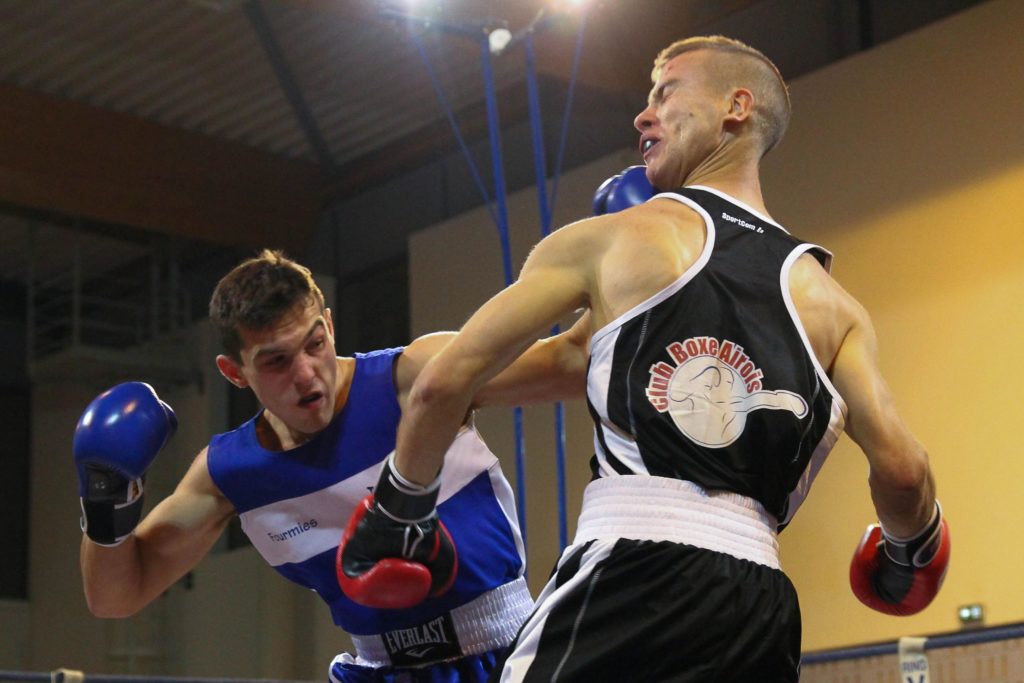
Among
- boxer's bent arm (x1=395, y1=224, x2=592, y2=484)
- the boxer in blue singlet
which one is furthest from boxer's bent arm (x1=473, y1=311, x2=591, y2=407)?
boxer's bent arm (x1=395, y1=224, x2=592, y2=484)

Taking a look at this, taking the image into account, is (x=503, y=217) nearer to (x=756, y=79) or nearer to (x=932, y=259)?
(x=932, y=259)

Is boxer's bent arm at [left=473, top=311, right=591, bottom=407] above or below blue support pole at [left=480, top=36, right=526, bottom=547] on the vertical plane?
below

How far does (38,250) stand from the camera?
1008 cm

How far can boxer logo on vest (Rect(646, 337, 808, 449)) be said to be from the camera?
160 centimetres

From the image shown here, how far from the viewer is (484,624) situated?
230 cm

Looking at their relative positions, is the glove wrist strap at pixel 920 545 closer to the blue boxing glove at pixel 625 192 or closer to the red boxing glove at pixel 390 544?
the red boxing glove at pixel 390 544

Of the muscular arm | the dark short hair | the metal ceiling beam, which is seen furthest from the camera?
the metal ceiling beam

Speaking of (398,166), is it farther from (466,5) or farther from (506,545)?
(506,545)

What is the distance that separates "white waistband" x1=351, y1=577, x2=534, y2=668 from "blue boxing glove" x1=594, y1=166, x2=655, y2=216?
778mm

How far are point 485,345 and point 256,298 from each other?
0.78 meters

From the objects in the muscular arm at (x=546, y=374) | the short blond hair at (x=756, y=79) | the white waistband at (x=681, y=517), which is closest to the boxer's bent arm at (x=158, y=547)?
the muscular arm at (x=546, y=374)

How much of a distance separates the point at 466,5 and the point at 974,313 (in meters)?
2.71

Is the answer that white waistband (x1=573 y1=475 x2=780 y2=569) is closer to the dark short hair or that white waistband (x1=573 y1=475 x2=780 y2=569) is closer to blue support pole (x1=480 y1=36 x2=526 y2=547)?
the dark short hair

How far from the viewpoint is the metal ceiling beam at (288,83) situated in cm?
779
